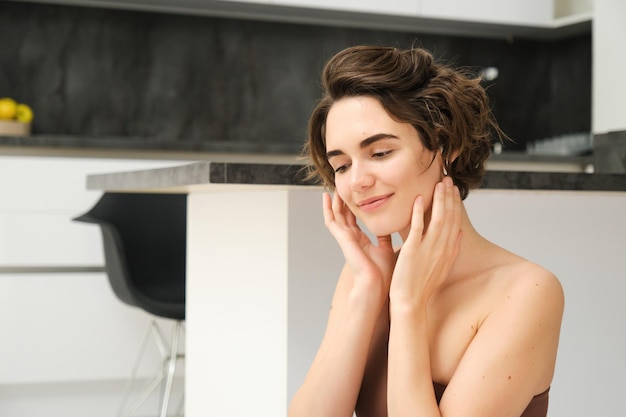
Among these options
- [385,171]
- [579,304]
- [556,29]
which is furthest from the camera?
[556,29]

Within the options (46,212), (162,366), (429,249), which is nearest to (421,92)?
(429,249)

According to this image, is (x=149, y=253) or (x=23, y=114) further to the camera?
(x=23, y=114)

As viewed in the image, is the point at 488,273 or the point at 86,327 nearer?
the point at 488,273

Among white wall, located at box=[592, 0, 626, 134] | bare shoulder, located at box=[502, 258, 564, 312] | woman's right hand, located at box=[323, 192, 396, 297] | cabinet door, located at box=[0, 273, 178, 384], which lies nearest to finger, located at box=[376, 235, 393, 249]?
woman's right hand, located at box=[323, 192, 396, 297]

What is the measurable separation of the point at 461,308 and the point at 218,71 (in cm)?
373

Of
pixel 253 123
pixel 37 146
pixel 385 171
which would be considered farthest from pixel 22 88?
pixel 385 171

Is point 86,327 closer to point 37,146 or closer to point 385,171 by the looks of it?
point 37,146

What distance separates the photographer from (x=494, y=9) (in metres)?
4.89

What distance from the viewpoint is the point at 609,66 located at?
4.72m

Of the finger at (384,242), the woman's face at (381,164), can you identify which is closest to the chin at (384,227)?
the woman's face at (381,164)

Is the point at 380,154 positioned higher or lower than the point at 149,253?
higher

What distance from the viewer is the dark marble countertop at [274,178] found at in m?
1.70

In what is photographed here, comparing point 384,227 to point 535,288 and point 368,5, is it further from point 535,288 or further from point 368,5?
point 368,5

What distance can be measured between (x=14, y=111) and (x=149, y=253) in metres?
1.08
